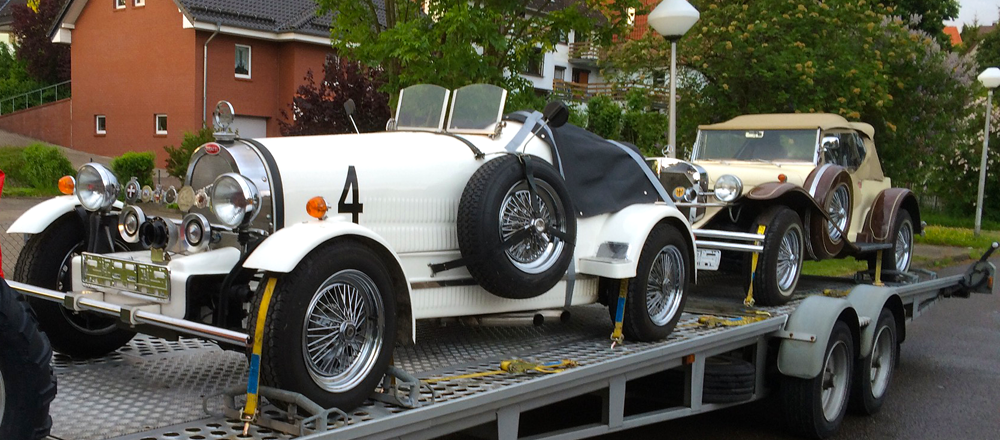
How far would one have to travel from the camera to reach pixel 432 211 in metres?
4.68

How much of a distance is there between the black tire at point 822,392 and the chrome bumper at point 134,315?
377 cm

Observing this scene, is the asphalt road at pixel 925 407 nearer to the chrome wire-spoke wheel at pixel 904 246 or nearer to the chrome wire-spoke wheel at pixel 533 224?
the chrome wire-spoke wheel at pixel 904 246

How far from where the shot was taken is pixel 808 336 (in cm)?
587

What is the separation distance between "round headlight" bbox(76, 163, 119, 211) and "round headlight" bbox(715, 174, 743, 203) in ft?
15.0

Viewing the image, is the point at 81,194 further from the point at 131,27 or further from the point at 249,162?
the point at 131,27

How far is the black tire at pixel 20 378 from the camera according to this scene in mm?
2965

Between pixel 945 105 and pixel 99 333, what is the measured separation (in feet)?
66.7

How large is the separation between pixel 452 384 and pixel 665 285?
2053mm

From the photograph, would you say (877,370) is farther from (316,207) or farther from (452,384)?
(316,207)

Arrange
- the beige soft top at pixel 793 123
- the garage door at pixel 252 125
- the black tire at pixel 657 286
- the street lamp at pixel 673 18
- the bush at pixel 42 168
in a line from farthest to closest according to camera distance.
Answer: the garage door at pixel 252 125 < the bush at pixel 42 168 < the beige soft top at pixel 793 123 < the street lamp at pixel 673 18 < the black tire at pixel 657 286

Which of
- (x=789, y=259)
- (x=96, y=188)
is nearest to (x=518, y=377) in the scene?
(x=96, y=188)

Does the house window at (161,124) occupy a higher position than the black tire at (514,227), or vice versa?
the house window at (161,124)

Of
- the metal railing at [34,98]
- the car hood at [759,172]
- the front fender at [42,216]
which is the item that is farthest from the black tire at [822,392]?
the metal railing at [34,98]

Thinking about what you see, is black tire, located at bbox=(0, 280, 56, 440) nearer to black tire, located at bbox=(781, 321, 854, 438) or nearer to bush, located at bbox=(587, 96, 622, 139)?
black tire, located at bbox=(781, 321, 854, 438)
